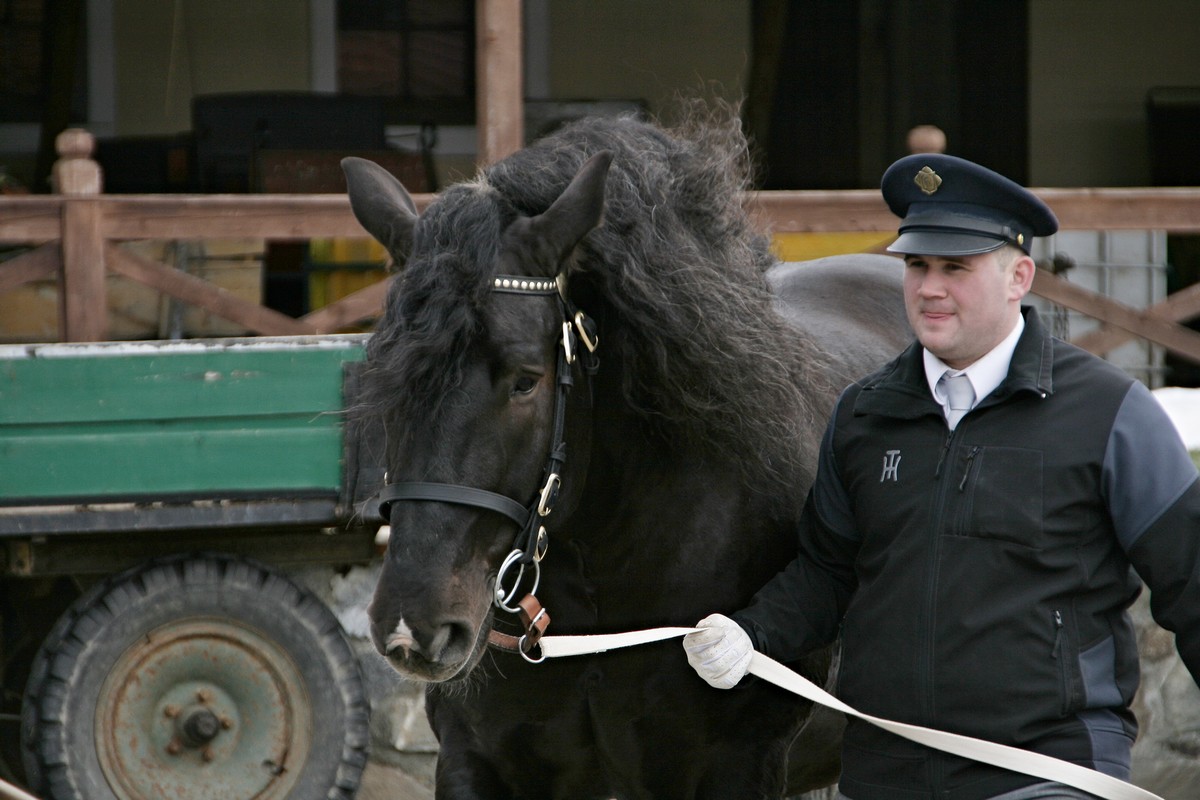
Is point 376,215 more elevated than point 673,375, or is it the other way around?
point 376,215

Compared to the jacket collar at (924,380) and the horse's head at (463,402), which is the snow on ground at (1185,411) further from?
the horse's head at (463,402)

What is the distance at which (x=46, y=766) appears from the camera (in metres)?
4.15

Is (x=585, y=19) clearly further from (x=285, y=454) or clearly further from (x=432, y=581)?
(x=432, y=581)

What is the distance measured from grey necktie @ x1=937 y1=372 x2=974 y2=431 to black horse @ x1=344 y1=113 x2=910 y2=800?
1.30 ft

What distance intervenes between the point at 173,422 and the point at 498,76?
6.09 ft

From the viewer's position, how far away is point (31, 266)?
496 centimetres

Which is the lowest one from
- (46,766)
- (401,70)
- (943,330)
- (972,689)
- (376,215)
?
(46,766)

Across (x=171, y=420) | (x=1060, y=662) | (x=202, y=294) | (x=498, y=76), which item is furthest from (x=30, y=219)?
(x=1060, y=662)

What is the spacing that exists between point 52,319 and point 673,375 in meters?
4.33

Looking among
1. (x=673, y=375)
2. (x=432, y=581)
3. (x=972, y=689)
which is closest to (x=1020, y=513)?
(x=972, y=689)

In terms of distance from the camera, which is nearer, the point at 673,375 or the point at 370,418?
the point at 370,418

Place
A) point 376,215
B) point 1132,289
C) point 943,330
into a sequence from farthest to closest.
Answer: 1. point 1132,289
2. point 376,215
3. point 943,330

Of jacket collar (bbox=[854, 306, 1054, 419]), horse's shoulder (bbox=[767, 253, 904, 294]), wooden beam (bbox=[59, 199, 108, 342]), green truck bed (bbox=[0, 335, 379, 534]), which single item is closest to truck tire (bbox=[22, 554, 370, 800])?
green truck bed (bbox=[0, 335, 379, 534])

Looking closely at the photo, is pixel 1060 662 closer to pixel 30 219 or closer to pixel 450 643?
pixel 450 643
